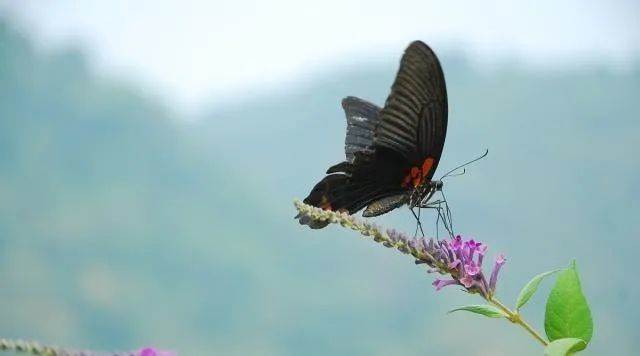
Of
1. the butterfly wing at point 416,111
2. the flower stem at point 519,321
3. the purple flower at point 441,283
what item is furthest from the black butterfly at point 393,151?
the flower stem at point 519,321

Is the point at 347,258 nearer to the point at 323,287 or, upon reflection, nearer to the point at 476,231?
the point at 323,287

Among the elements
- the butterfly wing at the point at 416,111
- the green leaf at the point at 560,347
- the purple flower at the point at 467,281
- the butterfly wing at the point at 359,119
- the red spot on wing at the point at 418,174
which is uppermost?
the butterfly wing at the point at 359,119

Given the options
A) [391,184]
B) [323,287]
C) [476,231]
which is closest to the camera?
[391,184]

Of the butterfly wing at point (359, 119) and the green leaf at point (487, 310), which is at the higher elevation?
the butterfly wing at point (359, 119)

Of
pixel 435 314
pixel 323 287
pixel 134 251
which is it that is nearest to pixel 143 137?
pixel 134 251

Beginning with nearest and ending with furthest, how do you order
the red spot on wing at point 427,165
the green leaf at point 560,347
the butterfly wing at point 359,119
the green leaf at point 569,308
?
1. the green leaf at point 560,347
2. the green leaf at point 569,308
3. the red spot on wing at point 427,165
4. the butterfly wing at point 359,119

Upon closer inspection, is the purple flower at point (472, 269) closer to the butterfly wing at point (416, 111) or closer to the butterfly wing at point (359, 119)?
the butterfly wing at point (416, 111)

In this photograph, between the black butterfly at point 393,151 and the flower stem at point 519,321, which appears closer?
the flower stem at point 519,321

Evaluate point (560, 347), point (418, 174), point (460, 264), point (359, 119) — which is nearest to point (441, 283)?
point (460, 264)
